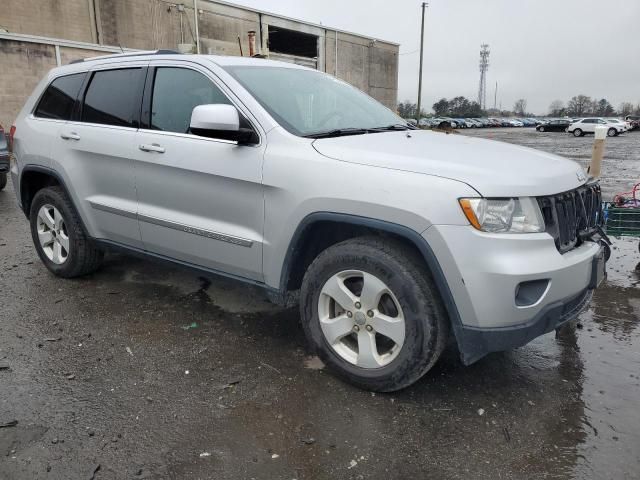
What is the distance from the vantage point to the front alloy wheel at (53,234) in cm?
453

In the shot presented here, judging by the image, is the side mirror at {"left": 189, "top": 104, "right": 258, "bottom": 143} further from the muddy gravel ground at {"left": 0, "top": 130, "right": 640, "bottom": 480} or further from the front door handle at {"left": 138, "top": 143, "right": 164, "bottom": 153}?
the muddy gravel ground at {"left": 0, "top": 130, "right": 640, "bottom": 480}

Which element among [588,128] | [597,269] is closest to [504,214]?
[597,269]

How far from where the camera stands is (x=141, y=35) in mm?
26516

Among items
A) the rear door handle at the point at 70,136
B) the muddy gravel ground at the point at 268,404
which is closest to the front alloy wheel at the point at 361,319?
the muddy gravel ground at the point at 268,404

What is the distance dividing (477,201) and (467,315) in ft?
1.81

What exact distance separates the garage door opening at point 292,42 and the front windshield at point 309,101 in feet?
106

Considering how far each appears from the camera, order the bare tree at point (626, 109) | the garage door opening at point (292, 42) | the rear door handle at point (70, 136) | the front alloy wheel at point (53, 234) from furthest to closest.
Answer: the bare tree at point (626, 109), the garage door opening at point (292, 42), the front alloy wheel at point (53, 234), the rear door handle at point (70, 136)

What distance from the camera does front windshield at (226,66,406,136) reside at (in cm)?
327

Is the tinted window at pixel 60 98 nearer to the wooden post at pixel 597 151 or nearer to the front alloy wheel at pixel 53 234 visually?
the front alloy wheel at pixel 53 234

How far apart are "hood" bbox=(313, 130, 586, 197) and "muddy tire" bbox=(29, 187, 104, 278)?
8.35 ft

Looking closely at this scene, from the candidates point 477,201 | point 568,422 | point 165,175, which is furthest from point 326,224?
point 568,422

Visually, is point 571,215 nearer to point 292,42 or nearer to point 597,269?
point 597,269

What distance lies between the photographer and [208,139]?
3.31 metres

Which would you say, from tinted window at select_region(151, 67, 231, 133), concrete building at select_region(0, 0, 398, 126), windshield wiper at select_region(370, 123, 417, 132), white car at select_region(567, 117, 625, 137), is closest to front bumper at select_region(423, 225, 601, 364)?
windshield wiper at select_region(370, 123, 417, 132)
